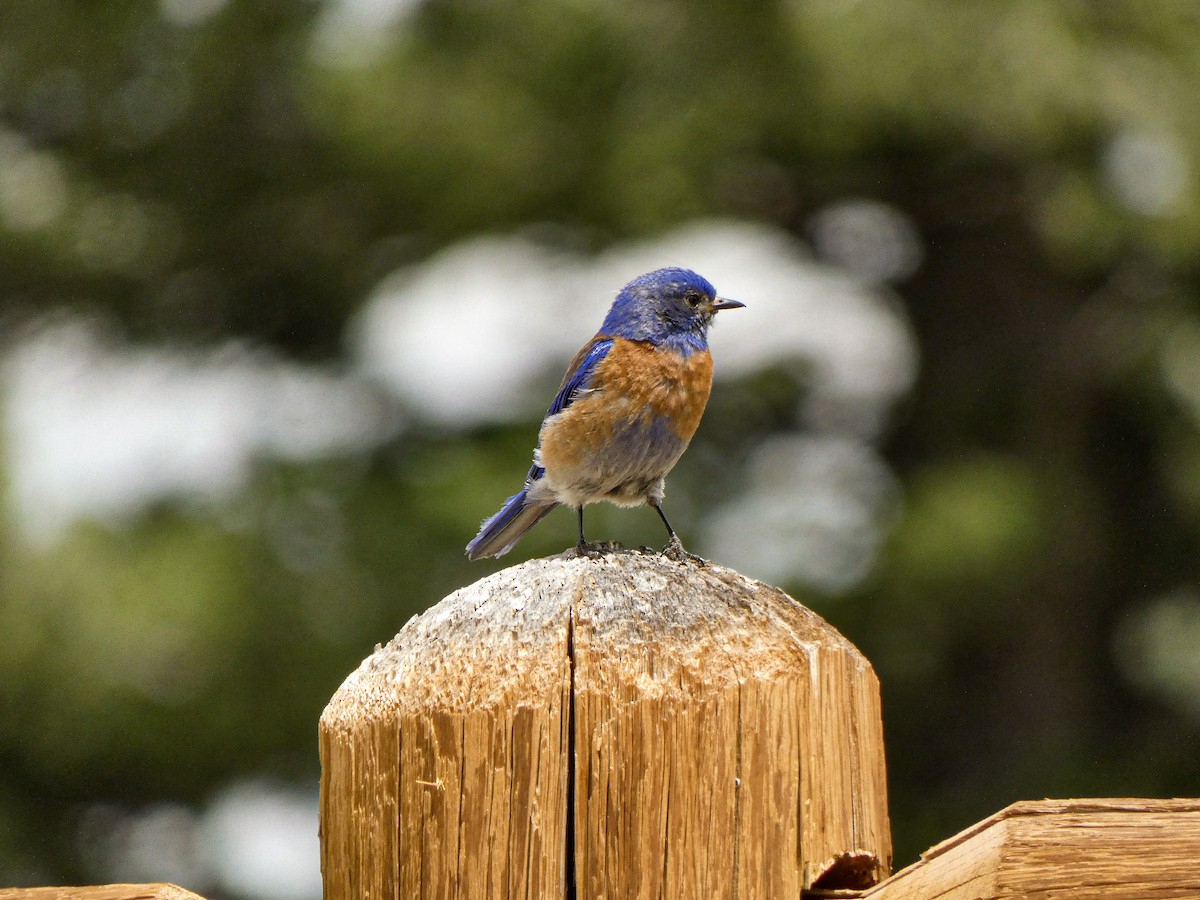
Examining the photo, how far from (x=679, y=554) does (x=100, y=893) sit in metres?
1.33

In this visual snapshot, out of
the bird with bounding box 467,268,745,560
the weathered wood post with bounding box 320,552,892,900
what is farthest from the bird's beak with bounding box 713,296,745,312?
the weathered wood post with bounding box 320,552,892,900

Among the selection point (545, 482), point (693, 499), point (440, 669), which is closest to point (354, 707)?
point (440, 669)

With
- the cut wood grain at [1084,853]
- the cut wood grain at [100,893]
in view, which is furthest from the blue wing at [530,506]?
the cut wood grain at [1084,853]

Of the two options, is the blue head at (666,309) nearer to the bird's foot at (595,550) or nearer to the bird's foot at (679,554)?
the bird's foot at (679,554)

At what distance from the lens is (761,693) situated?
1.77 meters

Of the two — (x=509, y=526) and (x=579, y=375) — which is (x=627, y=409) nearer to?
(x=579, y=375)

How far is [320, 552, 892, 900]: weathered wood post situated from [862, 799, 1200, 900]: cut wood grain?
42cm

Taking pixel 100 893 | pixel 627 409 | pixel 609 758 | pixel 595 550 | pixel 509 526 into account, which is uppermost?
pixel 627 409

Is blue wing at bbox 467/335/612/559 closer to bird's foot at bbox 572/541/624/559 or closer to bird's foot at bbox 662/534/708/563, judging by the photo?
bird's foot at bbox 662/534/708/563

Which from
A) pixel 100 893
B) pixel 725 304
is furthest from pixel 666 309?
pixel 100 893

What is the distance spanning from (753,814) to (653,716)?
0.16m

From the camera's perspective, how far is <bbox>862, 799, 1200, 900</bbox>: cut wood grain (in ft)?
4.27

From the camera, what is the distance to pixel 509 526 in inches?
149

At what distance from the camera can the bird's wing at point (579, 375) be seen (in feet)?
12.3
